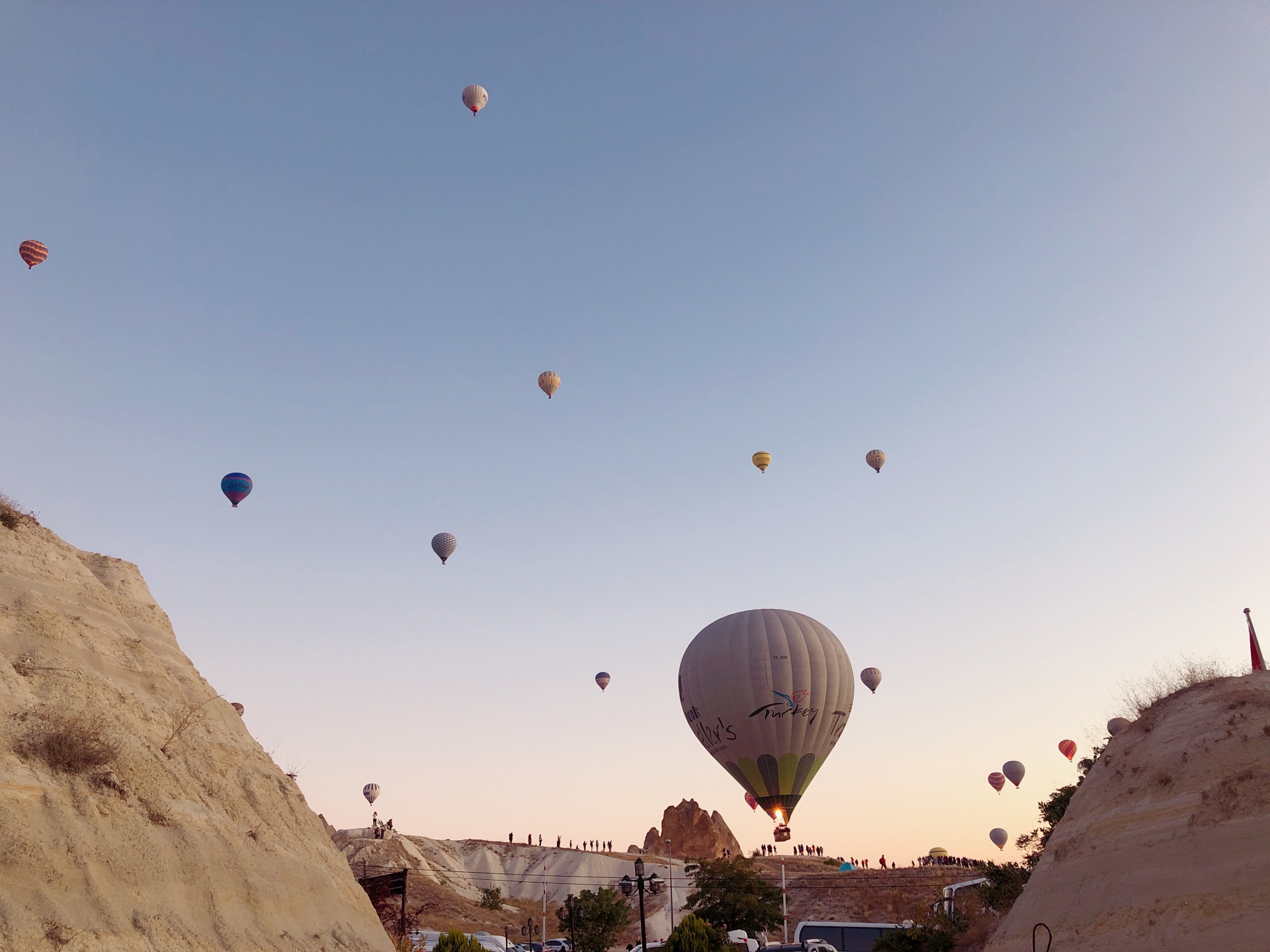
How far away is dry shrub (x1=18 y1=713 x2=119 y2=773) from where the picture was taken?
1311 centimetres

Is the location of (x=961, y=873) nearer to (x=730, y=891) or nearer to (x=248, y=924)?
(x=730, y=891)

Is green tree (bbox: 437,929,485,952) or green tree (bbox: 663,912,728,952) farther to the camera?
green tree (bbox: 663,912,728,952)

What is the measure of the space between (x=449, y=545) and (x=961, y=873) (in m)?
54.1

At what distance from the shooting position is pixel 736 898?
54.1 meters

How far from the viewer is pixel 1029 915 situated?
24.7 metres

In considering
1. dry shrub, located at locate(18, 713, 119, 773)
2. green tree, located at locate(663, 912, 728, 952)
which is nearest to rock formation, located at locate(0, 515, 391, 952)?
dry shrub, located at locate(18, 713, 119, 773)

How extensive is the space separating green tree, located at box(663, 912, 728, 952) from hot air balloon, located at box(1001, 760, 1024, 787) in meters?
50.2

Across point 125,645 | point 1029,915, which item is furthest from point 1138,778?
point 125,645

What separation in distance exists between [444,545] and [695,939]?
28.0 metres

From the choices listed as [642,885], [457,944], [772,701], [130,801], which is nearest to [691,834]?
[772,701]

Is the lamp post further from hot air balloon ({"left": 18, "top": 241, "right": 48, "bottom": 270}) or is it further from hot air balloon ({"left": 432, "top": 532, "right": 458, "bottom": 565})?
hot air balloon ({"left": 18, "top": 241, "right": 48, "bottom": 270})

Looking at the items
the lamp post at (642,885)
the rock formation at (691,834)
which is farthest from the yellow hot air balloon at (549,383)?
the rock formation at (691,834)

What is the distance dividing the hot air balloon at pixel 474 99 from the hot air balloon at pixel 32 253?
1986cm

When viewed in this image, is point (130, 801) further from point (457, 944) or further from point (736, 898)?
point (736, 898)
